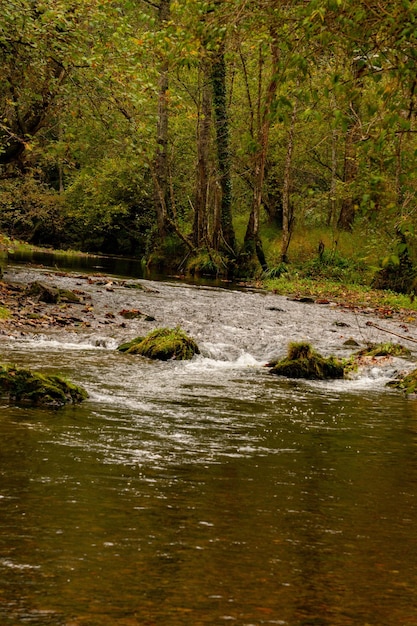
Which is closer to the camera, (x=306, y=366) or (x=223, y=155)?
(x=306, y=366)

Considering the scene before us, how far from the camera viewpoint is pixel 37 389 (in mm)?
9008

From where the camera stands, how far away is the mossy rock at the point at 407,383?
40.4ft

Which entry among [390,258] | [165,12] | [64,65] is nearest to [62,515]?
[390,258]

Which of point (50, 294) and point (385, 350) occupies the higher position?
point (50, 294)

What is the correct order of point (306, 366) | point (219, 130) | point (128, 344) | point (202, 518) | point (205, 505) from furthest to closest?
1. point (219, 130)
2. point (128, 344)
3. point (306, 366)
4. point (205, 505)
5. point (202, 518)

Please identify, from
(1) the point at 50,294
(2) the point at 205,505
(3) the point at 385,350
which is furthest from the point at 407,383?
(1) the point at 50,294

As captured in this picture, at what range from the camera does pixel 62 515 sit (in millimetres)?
4941

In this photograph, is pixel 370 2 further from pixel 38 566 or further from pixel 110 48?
pixel 110 48

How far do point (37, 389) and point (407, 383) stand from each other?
6.37 metres

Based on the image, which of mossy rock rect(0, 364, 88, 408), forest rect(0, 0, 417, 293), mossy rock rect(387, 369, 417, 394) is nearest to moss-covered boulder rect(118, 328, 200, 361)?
forest rect(0, 0, 417, 293)

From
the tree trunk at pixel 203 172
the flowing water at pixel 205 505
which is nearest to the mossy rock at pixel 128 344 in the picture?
the flowing water at pixel 205 505

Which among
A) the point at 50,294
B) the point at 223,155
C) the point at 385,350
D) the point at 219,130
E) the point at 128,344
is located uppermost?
the point at 219,130

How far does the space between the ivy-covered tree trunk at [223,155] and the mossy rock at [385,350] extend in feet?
67.6

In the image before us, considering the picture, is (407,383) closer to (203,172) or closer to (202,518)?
(202,518)
